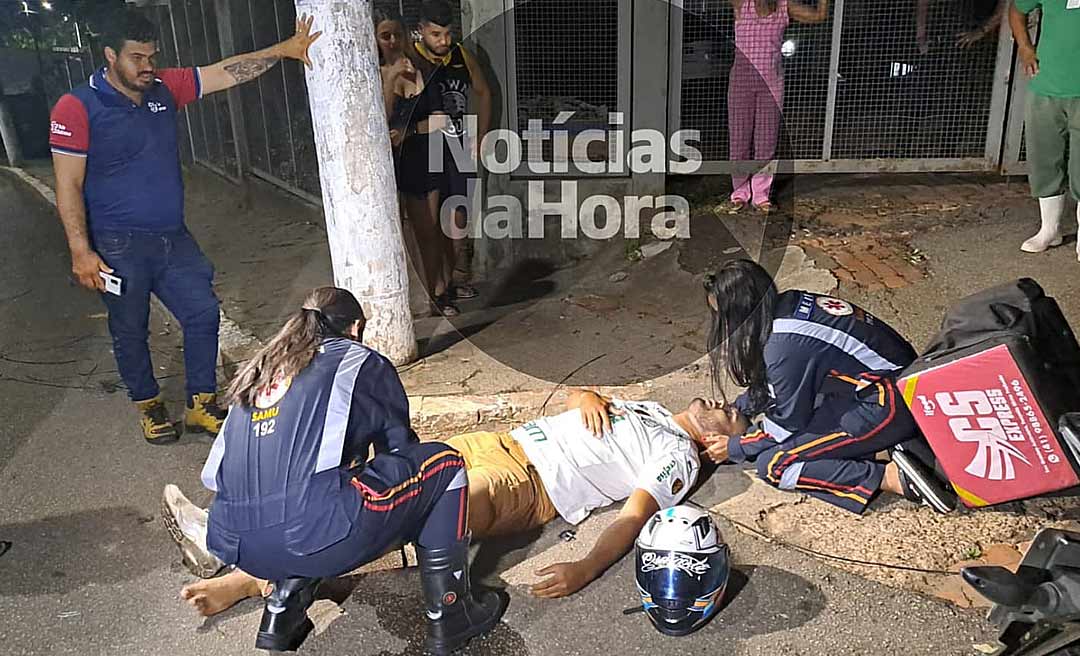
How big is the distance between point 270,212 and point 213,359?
389cm

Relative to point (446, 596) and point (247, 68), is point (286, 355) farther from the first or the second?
point (247, 68)

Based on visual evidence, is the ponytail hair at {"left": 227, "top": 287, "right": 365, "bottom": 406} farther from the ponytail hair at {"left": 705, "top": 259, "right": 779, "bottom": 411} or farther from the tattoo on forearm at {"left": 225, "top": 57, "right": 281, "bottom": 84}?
the tattoo on forearm at {"left": 225, "top": 57, "right": 281, "bottom": 84}

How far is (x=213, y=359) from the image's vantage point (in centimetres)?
370

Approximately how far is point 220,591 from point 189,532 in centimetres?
28

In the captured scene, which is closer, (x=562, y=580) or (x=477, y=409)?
(x=562, y=580)

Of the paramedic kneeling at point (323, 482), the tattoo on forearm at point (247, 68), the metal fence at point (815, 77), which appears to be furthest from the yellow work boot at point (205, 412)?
the metal fence at point (815, 77)

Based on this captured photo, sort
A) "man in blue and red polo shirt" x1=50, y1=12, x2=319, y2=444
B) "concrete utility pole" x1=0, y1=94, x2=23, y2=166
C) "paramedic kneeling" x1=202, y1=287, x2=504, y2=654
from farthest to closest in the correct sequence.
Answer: "concrete utility pole" x1=0, y1=94, x2=23, y2=166 → "man in blue and red polo shirt" x1=50, y1=12, x2=319, y2=444 → "paramedic kneeling" x1=202, y1=287, x2=504, y2=654

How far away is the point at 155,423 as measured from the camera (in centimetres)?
375

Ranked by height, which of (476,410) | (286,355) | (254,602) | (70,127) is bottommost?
(254,602)

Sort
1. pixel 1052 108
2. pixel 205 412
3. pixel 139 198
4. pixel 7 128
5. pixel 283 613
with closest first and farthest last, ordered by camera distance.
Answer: pixel 283 613
pixel 139 198
pixel 205 412
pixel 7 128
pixel 1052 108

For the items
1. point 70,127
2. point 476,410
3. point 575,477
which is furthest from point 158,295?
point 575,477

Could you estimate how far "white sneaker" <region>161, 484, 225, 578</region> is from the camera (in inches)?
111

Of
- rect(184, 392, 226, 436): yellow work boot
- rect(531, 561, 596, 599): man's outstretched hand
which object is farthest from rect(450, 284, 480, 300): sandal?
rect(531, 561, 596, 599): man's outstretched hand

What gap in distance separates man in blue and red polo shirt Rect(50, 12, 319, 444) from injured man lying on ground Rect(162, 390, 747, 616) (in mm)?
862
